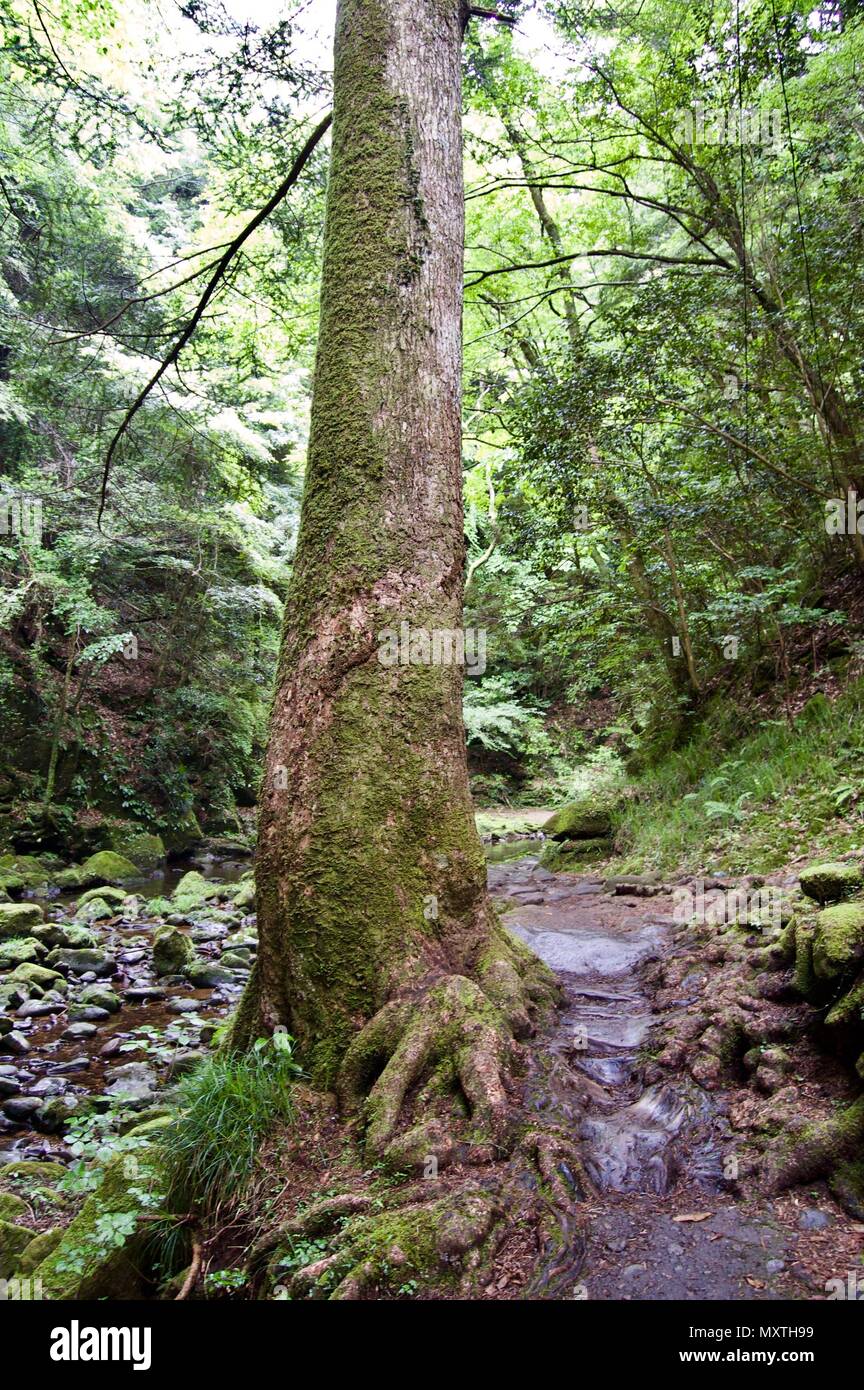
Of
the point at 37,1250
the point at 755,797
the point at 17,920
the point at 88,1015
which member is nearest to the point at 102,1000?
the point at 88,1015

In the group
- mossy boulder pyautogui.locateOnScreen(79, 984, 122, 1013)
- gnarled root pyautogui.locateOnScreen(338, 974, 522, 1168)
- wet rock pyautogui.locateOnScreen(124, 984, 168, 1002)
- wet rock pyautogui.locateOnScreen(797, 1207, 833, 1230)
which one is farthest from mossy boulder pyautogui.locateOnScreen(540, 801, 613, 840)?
wet rock pyautogui.locateOnScreen(797, 1207, 833, 1230)

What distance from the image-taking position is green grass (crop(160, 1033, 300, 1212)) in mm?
2318

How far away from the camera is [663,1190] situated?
7.29 ft

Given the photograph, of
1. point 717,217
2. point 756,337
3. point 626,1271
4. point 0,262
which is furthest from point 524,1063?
point 0,262

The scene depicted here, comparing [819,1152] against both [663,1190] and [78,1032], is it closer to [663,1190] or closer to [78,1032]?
[663,1190]

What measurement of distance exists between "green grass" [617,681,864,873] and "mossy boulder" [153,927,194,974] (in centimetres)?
470

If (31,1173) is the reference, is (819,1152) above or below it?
above

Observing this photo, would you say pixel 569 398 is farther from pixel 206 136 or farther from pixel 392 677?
pixel 392 677

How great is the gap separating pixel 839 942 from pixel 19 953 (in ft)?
23.3

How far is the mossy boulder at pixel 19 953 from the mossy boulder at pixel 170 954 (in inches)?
44.6

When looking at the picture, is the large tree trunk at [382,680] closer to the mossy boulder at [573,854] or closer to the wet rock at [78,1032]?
the wet rock at [78,1032]

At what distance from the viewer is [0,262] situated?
460 inches
